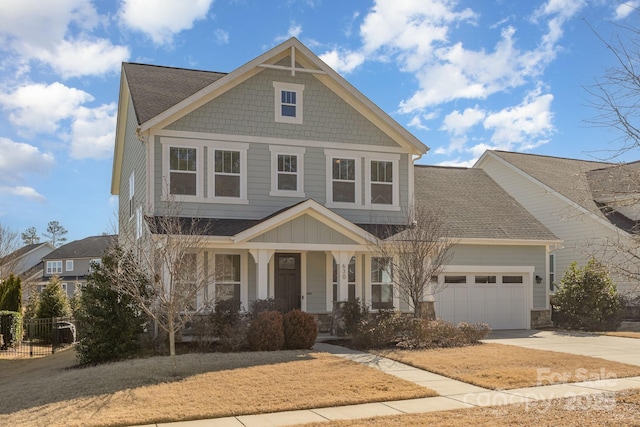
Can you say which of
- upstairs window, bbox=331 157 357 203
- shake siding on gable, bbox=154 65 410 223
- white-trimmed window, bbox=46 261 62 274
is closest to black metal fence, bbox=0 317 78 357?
shake siding on gable, bbox=154 65 410 223

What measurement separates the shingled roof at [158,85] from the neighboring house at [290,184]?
0.08m

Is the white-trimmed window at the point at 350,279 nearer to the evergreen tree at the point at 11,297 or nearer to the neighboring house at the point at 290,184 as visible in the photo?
the neighboring house at the point at 290,184

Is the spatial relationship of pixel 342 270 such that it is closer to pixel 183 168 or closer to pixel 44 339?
pixel 183 168

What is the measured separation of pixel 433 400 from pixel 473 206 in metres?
15.3

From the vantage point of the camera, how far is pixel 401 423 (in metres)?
8.59

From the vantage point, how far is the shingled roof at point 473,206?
893 inches

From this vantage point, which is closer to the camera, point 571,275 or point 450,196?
point 571,275

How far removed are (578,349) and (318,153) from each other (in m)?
9.44

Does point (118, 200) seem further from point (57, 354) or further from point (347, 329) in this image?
point (347, 329)

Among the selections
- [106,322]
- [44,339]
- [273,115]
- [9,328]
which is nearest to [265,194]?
[273,115]

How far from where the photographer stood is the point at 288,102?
20.0m

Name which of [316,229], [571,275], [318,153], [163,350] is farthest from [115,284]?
[571,275]

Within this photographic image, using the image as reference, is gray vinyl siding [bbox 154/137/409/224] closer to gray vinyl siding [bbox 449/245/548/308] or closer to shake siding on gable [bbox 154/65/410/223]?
shake siding on gable [bbox 154/65/410/223]

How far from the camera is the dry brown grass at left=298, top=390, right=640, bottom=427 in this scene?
848 cm
